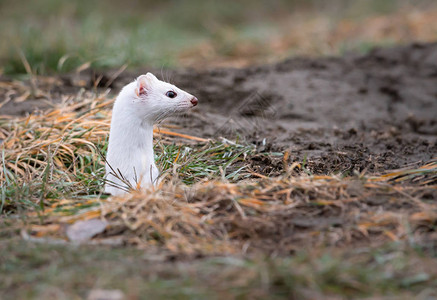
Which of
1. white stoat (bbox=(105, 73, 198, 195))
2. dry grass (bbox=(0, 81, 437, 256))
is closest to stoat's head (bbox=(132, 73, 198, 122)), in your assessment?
white stoat (bbox=(105, 73, 198, 195))

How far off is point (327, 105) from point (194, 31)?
625 cm

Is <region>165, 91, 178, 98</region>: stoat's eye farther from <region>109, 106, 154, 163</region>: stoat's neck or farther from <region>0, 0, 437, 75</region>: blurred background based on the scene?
<region>0, 0, 437, 75</region>: blurred background

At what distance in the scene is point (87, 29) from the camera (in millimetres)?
8492

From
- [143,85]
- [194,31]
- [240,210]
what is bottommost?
[240,210]

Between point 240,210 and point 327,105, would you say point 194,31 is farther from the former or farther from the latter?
point 240,210

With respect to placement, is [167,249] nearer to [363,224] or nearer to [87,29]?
[363,224]

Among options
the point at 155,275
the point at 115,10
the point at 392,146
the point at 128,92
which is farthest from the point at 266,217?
the point at 115,10

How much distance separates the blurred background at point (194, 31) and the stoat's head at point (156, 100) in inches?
101

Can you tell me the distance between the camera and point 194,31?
12.0m

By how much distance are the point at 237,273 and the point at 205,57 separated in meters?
6.95

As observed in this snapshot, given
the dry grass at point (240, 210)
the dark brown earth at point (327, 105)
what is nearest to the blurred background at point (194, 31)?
the dark brown earth at point (327, 105)

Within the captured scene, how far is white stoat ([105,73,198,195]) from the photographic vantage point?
3670 millimetres

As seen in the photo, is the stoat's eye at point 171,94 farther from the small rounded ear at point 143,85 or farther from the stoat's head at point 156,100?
the small rounded ear at point 143,85

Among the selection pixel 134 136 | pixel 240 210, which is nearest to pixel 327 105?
pixel 134 136
